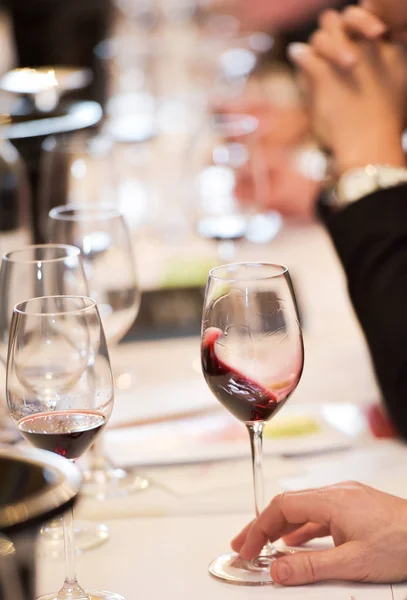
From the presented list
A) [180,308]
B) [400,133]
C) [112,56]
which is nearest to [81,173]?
[180,308]

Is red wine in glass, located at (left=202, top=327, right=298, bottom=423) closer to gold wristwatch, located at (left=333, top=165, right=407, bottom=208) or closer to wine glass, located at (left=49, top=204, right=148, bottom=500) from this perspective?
wine glass, located at (left=49, top=204, right=148, bottom=500)

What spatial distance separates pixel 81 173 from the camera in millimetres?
1564

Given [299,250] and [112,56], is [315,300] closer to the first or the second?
[299,250]

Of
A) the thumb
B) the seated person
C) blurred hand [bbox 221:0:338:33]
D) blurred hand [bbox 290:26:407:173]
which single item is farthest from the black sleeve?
blurred hand [bbox 221:0:338:33]

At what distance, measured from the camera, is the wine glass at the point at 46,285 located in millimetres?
924

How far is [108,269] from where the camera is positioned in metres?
1.09

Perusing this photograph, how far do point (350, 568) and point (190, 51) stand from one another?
258 centimetres

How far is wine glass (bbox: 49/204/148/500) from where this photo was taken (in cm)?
108

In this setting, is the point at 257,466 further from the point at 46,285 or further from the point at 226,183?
the point at 226,183

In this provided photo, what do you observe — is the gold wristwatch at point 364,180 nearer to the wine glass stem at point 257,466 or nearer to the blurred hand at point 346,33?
the blurred hand at point 346,33

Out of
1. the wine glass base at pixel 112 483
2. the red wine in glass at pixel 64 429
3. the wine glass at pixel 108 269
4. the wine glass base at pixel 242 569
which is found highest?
the wine glass at pixel 108 269

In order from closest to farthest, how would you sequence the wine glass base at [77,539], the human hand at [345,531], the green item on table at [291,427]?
the human hand at [345,531], the wine glass base at [77,539], the green item on table at [291,427]

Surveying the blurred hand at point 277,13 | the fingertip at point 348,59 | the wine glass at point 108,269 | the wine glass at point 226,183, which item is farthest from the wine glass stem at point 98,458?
the blurred hand at point 277,13

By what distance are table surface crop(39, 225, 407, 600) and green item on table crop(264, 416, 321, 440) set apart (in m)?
0.03
